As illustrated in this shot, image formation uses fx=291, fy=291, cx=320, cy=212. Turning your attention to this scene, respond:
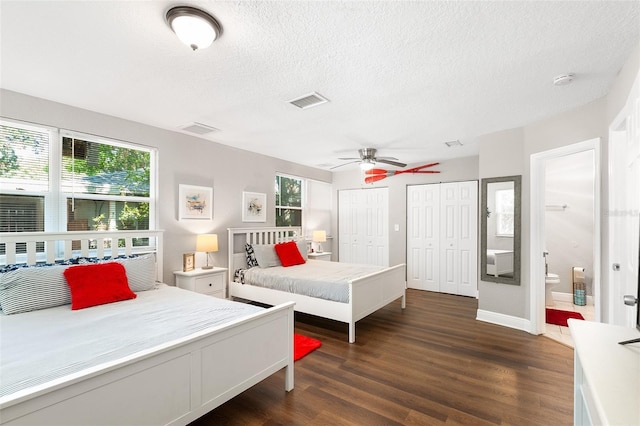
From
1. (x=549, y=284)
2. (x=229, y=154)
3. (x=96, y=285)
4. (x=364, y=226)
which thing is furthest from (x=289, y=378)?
(x=364, y=226)

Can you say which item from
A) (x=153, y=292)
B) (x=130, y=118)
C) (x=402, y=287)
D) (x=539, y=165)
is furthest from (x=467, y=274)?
(x=130, y=118)

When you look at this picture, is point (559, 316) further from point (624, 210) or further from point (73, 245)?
point (73, 245)

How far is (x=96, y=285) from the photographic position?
2.53 metres

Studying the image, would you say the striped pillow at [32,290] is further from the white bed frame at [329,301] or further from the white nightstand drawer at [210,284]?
the white bed frame at [329,301]

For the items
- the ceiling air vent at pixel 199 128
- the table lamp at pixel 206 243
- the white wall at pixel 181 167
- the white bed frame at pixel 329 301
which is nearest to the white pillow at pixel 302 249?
the white bed frame at pixel 329 301

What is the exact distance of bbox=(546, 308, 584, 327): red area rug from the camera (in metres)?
3.92

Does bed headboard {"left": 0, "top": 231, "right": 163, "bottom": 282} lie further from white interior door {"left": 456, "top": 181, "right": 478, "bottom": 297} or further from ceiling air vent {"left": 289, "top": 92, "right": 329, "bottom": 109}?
white interior door {"left": 456, "top": 181, "right": 478, "bottom": 297}

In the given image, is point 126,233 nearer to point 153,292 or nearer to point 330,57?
point 153,292

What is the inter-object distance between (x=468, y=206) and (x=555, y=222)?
57.5 inches

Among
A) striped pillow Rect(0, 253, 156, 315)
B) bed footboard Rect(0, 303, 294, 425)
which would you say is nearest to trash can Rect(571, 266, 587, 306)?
bed footboard Rect(0, 303, 294, 425)

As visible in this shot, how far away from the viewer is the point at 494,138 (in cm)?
389

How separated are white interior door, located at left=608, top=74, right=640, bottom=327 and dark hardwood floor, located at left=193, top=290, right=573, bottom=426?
2.68 ft

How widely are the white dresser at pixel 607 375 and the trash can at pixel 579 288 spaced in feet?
13.9

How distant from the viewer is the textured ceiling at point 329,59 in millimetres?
1661
